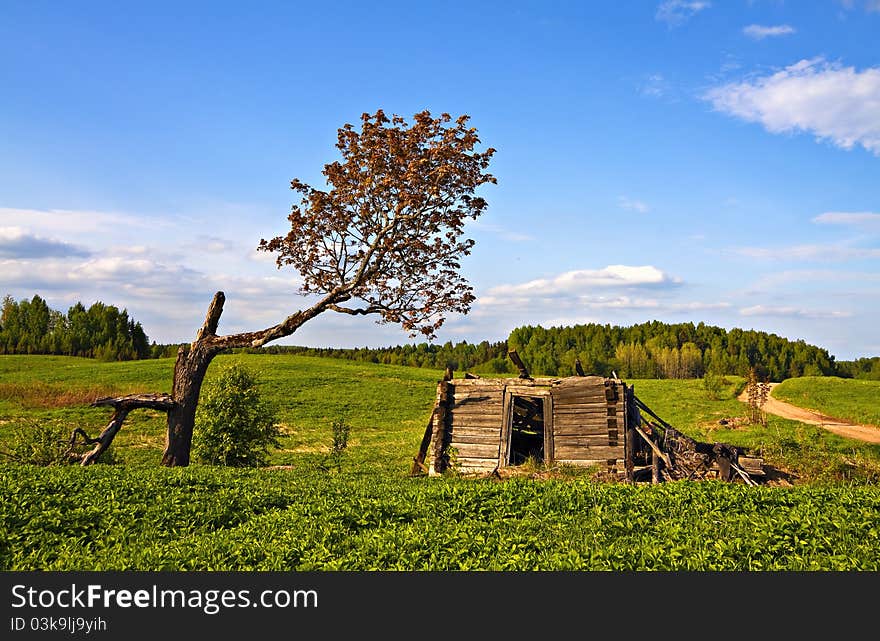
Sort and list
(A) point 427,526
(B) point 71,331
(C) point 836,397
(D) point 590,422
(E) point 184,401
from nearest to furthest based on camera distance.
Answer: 1. (A) point 427,526
2. (D) point 590,422
3. (E) point 184,401
4. (C) point 836,397
5. (B) point 71,331

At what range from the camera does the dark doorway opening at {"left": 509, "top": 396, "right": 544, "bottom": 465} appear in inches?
906

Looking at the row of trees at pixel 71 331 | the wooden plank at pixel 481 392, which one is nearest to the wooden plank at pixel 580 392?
the wooden plank at pixel 481 392

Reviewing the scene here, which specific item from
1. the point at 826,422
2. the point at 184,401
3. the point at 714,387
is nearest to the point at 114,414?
the point at 184,401

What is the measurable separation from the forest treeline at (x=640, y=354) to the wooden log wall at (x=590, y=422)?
7417cm

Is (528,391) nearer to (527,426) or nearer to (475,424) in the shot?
(475,424)

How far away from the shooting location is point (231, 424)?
73.4 ft

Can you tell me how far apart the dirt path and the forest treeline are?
50392 mm

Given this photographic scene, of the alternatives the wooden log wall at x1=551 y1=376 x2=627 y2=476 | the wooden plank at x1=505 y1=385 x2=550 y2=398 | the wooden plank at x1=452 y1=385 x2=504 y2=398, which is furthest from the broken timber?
the wooden log wall at x1=551 y1=376 x2=627 y2=476

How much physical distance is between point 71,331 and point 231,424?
93222 millimetres

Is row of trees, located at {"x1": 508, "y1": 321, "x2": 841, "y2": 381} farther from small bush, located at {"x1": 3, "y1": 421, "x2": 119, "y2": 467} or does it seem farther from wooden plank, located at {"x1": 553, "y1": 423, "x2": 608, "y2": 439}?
small bush, located at {"x1": 3, "y1": 421, "x2": 119, "y2": 467}

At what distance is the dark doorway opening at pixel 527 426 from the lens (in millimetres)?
23011

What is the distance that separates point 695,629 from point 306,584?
4.06 meters

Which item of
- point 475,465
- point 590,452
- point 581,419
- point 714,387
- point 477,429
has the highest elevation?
point 581,419

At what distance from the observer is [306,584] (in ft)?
23.4
